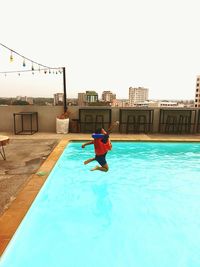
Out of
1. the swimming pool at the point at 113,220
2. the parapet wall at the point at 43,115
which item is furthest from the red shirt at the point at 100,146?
the parapet wall at the point at 43,115

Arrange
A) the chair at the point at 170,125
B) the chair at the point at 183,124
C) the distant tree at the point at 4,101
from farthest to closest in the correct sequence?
the distant tree at the point at 4,101 < the chair at the point at 170,125 < the chair at the point at 183,124

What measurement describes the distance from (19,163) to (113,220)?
12.2 feet

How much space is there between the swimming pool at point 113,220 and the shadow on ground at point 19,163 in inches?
22.6

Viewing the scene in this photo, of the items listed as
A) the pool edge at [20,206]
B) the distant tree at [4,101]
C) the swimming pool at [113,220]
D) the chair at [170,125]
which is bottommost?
the swimming pool at [113,220]

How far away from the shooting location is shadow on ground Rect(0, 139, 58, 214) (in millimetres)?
4594

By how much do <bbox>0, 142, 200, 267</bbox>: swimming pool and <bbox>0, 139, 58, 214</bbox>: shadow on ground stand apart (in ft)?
1.89

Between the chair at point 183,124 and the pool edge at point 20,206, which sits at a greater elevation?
the chair at point 183,124

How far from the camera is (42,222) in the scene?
4156 mm

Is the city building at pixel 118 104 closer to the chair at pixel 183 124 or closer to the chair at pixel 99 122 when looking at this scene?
the chair at pixel 99 122

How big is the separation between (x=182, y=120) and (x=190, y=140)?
9.83ft

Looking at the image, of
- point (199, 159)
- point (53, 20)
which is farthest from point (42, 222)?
point (53, 20)

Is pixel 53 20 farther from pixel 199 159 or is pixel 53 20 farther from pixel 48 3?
pixel 199 159

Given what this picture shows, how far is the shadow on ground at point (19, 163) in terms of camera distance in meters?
4.59

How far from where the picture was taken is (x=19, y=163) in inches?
265
